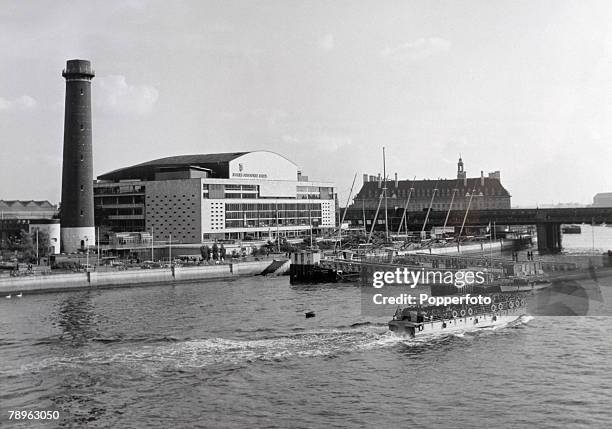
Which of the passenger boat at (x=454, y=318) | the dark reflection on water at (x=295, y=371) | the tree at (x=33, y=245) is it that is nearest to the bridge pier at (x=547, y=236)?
the tree at (x=33, y=245)

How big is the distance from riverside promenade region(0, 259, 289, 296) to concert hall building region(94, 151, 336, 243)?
3087 centimetres

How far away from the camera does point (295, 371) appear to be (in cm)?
4603

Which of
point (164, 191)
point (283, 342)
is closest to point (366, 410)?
point (283, 342)

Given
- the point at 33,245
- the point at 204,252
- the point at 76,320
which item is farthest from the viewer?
the point at 204,252

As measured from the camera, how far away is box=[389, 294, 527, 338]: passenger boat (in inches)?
2205

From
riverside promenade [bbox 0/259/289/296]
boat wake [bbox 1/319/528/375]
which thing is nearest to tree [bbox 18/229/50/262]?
riverside promenade [bbox 0/259/289/296]

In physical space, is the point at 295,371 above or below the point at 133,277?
below

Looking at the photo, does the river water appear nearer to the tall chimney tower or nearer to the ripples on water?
the ripples on water

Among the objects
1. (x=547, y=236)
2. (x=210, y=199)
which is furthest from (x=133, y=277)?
(x=547, y=236)

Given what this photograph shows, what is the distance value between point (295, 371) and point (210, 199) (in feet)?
342

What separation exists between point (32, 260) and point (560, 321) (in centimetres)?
8637

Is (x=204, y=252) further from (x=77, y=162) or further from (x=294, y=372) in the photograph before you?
(x=294, y=372)

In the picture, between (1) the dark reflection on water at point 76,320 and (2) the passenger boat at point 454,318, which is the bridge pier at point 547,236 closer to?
(2) the passenger boat at point 454,318

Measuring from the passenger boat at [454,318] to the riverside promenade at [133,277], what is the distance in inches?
2037
